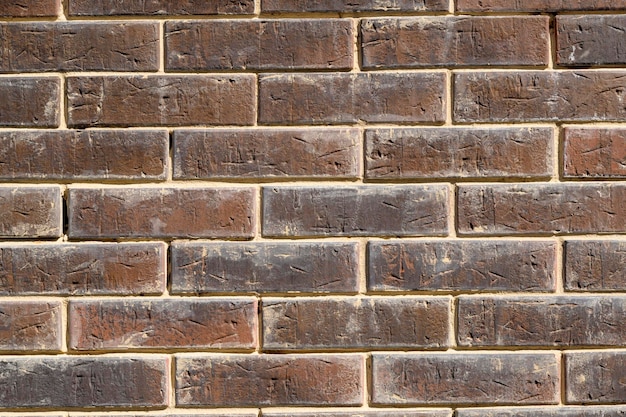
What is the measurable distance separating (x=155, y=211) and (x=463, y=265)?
0.61 m

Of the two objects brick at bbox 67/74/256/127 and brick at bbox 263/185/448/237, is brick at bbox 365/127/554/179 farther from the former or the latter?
brick at bbox 67/74/256/127

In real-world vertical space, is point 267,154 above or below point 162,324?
above

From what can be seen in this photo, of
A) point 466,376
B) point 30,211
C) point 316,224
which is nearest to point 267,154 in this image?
point 316,224

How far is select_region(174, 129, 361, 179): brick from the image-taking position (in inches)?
49.8

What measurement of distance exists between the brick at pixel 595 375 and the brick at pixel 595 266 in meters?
0.13

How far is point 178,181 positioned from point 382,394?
1.88 ft

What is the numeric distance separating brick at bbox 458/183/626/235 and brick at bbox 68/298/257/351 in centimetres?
47

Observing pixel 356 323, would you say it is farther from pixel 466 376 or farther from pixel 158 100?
pixel 158 100

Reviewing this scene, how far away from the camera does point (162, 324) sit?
126cm

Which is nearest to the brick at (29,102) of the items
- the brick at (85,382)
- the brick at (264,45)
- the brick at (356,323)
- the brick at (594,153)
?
the brick at (264,45)

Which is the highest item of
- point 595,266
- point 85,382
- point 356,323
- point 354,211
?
point 354,211

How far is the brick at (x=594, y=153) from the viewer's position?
126 centimetres

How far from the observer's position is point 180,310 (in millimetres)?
1264

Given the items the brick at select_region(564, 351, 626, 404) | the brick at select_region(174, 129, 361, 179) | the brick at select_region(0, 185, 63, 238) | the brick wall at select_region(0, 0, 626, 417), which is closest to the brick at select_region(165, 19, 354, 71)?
the brick wall at select_region(0, 0, 626, 417)
